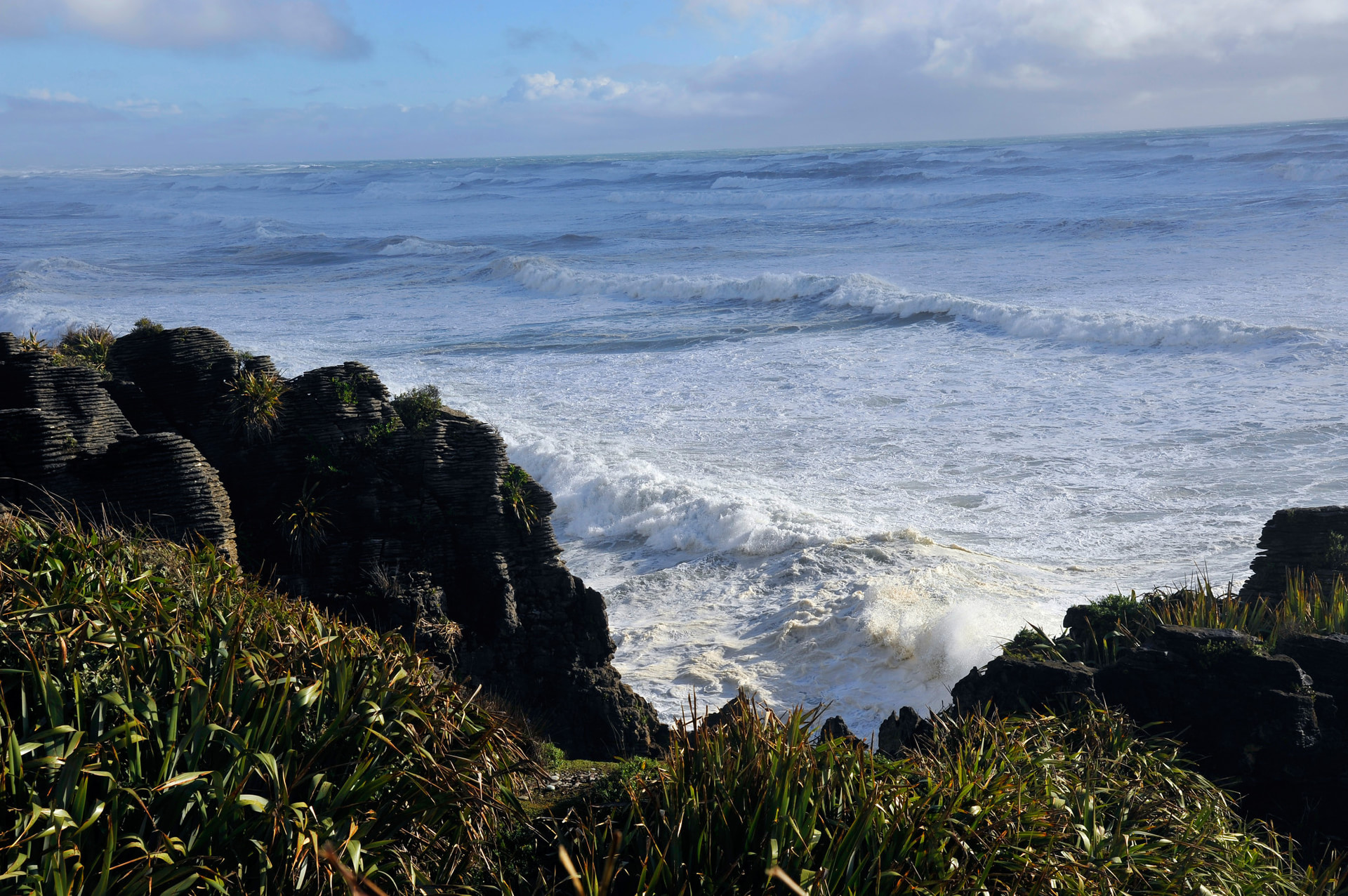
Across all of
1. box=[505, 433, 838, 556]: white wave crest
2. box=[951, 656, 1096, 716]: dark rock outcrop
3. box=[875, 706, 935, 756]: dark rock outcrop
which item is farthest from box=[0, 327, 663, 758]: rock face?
box=[505, 433, 838, 556]: white wave crest

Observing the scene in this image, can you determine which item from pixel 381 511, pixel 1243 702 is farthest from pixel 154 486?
pixel 1243 702

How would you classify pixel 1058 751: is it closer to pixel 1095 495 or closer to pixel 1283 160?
pixel 1095 495

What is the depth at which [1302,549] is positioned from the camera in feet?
31.3

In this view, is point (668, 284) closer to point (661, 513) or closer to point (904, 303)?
point (904, 303)

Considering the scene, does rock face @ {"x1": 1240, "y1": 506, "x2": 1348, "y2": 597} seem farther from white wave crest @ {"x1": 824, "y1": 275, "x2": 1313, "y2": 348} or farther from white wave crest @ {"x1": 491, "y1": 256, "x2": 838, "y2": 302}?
white wave crest @ {"x1": 491, "y1": 256, "x2": 838, "y2": 302}

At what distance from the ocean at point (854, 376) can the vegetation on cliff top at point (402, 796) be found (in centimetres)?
600

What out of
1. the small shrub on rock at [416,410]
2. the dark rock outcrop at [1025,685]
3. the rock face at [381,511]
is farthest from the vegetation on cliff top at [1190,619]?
the small shrub on rock at [416,410]

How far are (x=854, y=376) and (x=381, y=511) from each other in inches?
679

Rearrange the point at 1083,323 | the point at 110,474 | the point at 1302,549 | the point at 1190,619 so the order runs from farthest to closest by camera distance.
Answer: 1. the point at 1083,323
2. the point at 1302,549
3. the point at 1190,619
4. the point at 110,474

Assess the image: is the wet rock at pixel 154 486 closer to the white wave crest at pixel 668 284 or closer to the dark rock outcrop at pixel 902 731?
the dark rock outcrop at pixel 902 731

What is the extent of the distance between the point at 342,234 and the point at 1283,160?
64.6m

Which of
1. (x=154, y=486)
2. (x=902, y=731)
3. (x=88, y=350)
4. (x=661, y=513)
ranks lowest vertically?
(x=661, y=513)

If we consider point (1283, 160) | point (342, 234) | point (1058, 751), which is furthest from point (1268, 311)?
point (342, 234)

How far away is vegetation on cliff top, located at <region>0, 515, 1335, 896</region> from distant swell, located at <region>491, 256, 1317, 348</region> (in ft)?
79.2
